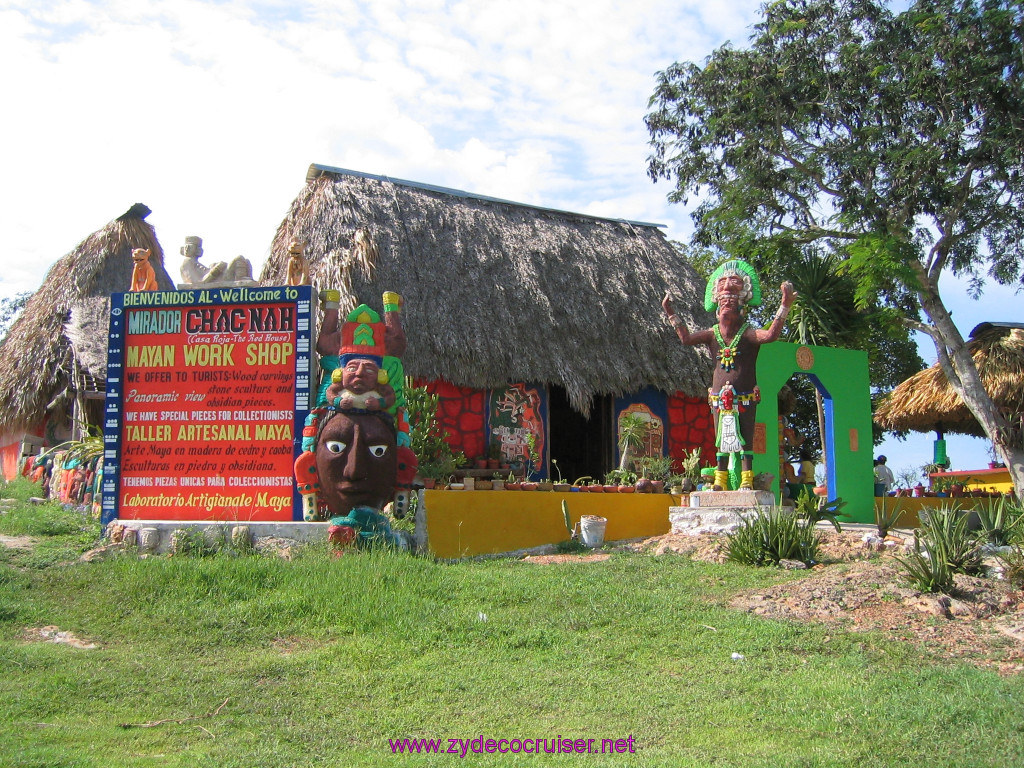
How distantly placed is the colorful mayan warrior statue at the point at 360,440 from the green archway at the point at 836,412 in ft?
14.9

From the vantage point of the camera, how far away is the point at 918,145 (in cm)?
1319

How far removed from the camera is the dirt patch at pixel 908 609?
19.1ft

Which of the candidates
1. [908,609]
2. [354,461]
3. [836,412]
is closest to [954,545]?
[908,609]

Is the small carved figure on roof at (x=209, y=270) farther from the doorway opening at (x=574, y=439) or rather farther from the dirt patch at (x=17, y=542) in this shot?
the doorway opening at (x=574, y=439)

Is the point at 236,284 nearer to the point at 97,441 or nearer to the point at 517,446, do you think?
the point at 97,441

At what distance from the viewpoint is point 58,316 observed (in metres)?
14.5

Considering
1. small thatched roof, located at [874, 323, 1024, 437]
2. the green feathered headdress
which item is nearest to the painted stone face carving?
the green feathered headdress

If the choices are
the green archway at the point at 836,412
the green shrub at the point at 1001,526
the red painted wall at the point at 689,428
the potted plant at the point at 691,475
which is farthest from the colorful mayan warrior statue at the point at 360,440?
the red painted wall at the point at 689,428

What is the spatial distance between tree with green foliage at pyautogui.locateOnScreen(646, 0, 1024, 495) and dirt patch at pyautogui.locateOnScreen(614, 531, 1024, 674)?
22.7 ft

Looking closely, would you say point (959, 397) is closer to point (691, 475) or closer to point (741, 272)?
point (691, 475)

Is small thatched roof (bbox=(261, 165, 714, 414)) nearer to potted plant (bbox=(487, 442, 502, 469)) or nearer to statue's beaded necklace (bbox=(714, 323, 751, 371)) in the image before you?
potted plant (bbox=(487, 442, 502, 469))

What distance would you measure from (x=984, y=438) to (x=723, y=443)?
32.3 ft

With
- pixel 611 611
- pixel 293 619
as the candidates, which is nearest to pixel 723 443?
pixel 611 611

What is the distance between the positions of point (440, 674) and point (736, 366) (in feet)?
18.2
